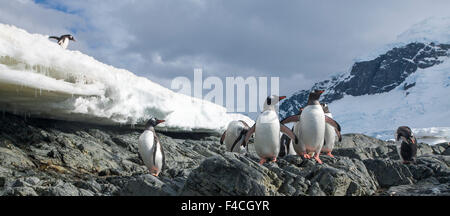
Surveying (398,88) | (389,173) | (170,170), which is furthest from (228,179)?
(398,88)

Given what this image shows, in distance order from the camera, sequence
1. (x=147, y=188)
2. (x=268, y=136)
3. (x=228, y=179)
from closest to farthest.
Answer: (x=228, y=179)
(x=147, y=188)
(x=268, y=136)

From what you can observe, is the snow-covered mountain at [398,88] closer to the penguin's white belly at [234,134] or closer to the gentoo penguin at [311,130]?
the penguin's white belly at [234,134]

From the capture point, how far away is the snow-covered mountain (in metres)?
86.8

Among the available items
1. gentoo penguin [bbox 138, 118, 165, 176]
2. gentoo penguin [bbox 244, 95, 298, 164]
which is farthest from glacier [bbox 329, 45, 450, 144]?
gentoo penguin [bbox 244, 95, 298, 164]

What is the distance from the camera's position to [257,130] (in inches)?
300

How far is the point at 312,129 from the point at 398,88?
11269cm

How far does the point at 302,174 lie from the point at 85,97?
6.07 m

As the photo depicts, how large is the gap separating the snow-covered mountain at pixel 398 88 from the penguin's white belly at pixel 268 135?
2590 inches

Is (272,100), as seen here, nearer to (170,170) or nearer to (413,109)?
(170,170)

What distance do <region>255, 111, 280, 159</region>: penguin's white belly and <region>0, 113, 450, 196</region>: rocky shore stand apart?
0.37m

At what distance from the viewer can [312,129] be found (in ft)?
25.3

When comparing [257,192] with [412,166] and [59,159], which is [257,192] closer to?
[412,166]

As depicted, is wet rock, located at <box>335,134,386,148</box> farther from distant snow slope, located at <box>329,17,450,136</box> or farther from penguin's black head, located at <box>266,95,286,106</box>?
distant snow slope, located at <box>329,17,450,136</box>
